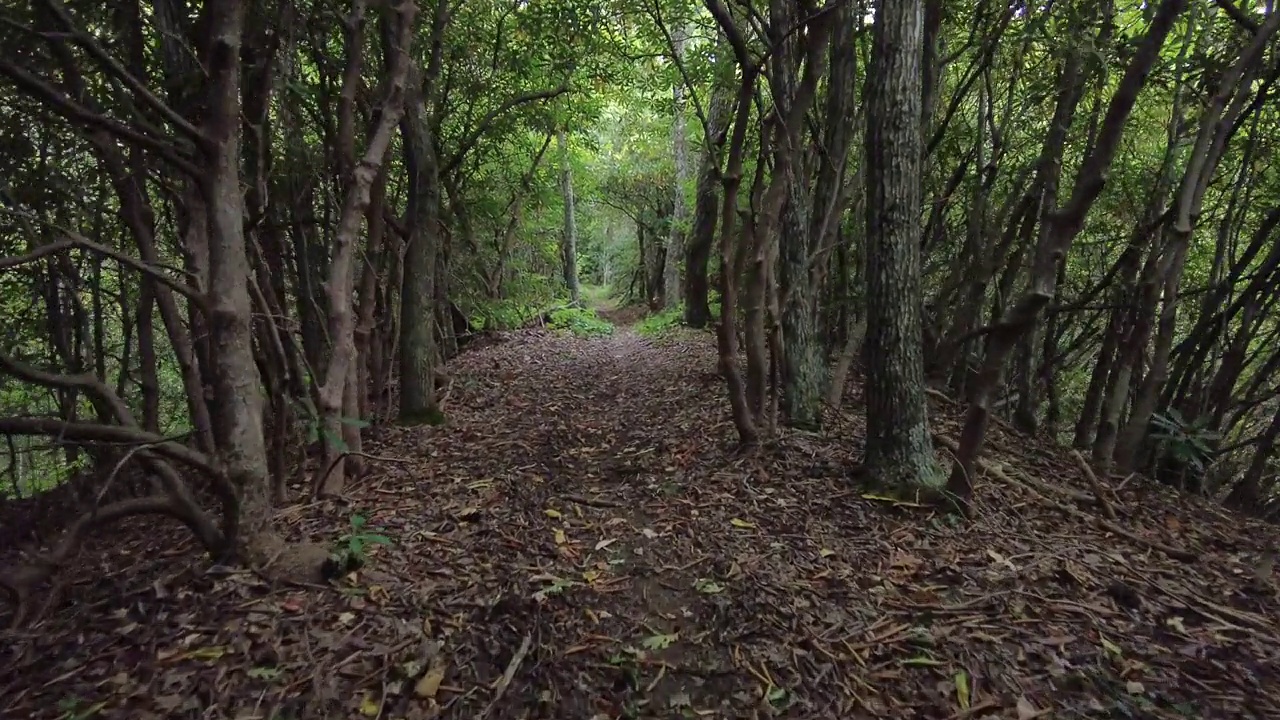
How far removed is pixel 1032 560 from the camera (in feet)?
12.4

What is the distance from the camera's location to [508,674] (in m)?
2.84

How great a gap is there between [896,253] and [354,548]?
379 centimetres

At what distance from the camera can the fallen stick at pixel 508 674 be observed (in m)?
2.67

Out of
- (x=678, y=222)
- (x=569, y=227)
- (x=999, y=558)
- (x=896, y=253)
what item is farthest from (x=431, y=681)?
(x=569, y=227)

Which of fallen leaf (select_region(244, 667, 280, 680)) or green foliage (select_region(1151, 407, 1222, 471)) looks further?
green foliage (select_region(1151, 407, 1222, 471))

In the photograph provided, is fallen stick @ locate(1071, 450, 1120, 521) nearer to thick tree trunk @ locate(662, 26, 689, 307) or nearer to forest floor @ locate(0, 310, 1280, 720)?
forest floor @ locate(0, 310, 1280, 720)

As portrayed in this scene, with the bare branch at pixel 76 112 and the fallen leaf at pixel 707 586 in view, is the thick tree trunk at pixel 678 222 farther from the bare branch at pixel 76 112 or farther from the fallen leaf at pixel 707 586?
the bare branch at pixel 76 112

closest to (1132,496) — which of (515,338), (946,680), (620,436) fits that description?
(946,680)

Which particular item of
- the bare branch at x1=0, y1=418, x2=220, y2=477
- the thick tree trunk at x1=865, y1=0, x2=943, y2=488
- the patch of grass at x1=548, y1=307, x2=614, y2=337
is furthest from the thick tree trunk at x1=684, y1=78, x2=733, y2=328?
the bare branch at x1=0, y1=418, x2=220, y2=477

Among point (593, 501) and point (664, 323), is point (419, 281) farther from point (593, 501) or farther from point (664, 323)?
point (664, 323)

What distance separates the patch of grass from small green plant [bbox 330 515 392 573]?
37.9 ft

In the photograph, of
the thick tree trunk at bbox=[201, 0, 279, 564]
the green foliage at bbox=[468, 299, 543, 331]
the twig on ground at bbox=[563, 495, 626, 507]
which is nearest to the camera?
the thick tree trunk at bbox=[201, 0, 279, 564]

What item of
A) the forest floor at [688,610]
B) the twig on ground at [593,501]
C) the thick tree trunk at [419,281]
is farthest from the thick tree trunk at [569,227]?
the forest floor at [688,610]

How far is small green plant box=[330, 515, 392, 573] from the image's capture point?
3.42m
